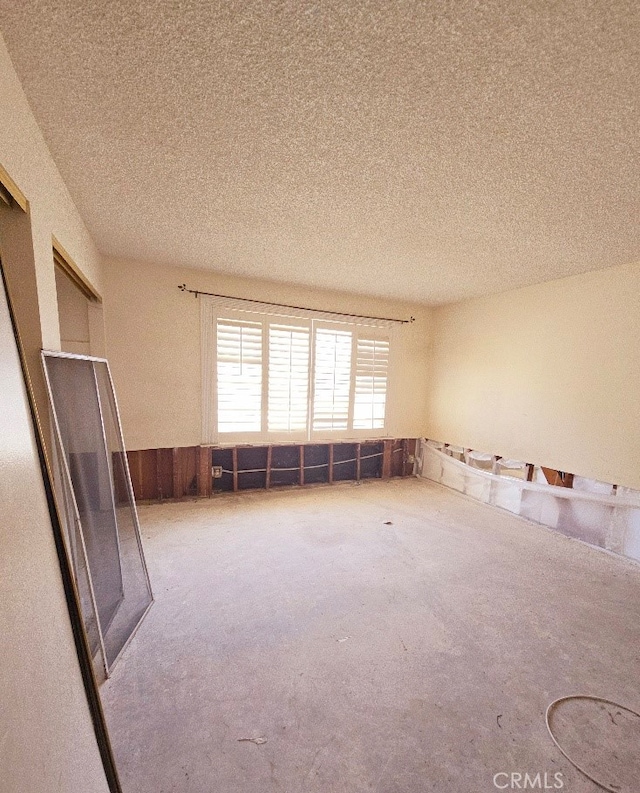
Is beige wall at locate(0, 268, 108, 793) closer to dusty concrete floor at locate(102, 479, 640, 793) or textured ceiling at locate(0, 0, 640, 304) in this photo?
dusty concrete floor at locate(102, 479, 640, 793)

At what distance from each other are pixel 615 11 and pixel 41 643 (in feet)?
6.95

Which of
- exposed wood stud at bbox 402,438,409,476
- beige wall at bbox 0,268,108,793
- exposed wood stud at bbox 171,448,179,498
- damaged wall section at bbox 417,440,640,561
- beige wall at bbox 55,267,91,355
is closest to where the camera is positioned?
beige wall at bbox 0,268,108,793

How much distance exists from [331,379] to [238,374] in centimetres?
111

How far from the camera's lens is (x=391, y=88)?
3.51ft

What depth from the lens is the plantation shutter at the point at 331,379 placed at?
12.4 feet

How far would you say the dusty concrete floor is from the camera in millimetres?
1108

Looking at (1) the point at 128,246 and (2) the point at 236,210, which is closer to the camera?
(2) the point at 236,210

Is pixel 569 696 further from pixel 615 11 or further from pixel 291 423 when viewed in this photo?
pixel 291 423

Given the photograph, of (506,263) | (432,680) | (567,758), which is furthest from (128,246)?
(567,758)

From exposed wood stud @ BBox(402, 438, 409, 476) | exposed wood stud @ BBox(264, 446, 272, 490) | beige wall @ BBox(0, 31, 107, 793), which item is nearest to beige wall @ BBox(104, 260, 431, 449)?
exposed wood stud @ BBox(264, 446, 272, 490)

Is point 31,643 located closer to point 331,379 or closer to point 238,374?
point 238,374

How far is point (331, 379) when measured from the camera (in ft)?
12.6

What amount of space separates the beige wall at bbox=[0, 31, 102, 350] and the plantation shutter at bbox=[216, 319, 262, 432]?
1.55 metres

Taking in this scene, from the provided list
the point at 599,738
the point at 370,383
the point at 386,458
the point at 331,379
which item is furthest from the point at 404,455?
the point at 599,738
